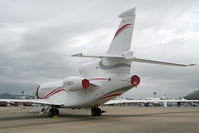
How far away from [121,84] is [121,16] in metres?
4.78

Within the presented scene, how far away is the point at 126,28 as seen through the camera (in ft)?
49.2

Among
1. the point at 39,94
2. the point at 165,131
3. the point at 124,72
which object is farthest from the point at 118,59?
the point at 39,94

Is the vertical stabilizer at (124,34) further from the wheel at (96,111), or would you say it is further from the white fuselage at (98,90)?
the wheel at (96,111)

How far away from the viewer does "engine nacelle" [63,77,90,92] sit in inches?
574

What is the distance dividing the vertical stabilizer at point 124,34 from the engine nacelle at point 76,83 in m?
2.85

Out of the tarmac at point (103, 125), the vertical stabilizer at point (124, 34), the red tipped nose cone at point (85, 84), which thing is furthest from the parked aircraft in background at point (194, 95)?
the red tipped nose cone at point (85, 84)

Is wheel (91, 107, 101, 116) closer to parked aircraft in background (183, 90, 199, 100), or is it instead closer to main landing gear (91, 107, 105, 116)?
main landing gear (91, 107, 105, 116)

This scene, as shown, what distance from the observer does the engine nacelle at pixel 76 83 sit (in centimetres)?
1458

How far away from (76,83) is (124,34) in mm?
4652

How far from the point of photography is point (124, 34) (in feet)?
49.1

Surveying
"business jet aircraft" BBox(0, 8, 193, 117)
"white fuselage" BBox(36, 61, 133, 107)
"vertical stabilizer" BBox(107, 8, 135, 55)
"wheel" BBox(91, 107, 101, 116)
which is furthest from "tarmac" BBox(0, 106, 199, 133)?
"vertical stabilizer" BBox(107, 8, 135, 55)

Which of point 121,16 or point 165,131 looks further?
point 121,16

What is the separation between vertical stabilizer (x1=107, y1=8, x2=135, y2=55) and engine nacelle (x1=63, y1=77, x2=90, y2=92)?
2850 mm

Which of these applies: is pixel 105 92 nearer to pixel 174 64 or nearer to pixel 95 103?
pixel 95 103
